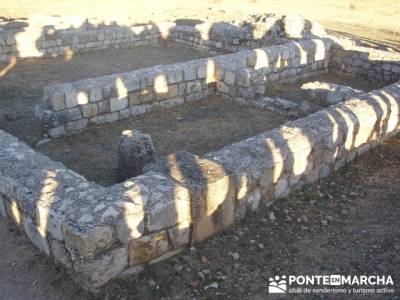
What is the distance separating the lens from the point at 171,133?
8859 mm

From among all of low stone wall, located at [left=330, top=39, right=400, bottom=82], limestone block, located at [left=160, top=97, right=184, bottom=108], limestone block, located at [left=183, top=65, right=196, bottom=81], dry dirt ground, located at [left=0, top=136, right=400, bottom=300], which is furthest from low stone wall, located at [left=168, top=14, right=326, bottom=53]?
dry dirt ground, located at [left=0, top=136, right=400, bottom=300]

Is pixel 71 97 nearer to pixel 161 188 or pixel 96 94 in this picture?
pixel 96 94

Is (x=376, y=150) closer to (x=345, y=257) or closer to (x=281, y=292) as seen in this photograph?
(x=345, y=257)

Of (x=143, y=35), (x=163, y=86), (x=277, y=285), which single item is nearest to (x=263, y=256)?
(x=277, y=285)

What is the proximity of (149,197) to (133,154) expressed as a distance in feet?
6.81

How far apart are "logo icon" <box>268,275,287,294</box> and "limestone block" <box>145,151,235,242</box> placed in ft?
3.08

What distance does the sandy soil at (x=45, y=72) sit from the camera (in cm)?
922

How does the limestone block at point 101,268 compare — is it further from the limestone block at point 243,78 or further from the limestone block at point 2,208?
the limestone block at point 243,78

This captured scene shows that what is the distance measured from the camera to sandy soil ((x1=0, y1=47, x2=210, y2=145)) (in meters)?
9.22

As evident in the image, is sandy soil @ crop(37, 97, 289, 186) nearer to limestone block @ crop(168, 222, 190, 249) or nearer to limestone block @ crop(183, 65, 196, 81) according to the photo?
limestone block @ crop(183, 65, 196, 81)

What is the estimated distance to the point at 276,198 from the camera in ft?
20.5

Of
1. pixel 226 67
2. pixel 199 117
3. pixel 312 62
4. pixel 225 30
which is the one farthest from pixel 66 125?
pixel 225 30

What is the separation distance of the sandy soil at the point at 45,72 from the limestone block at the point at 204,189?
405cm

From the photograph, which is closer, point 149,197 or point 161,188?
point 149,197
